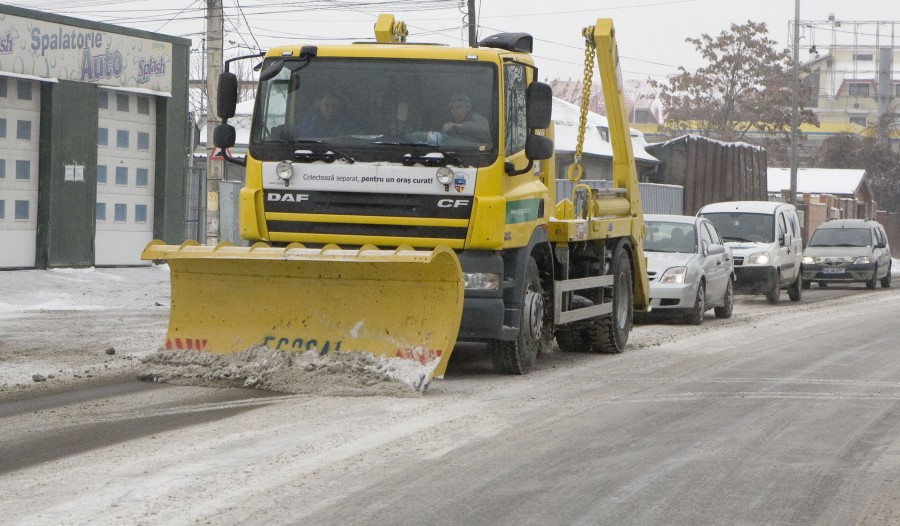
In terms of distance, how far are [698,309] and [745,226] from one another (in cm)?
618

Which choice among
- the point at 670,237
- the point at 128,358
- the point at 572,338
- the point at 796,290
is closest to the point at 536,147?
the point at 572,338

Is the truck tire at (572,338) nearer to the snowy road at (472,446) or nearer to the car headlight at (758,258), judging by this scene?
the snowy road at (472,446)

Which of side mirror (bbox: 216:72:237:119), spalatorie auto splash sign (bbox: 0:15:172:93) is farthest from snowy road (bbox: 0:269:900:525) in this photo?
spalatorie auto splash sign (bbox: 0:15:172:93)

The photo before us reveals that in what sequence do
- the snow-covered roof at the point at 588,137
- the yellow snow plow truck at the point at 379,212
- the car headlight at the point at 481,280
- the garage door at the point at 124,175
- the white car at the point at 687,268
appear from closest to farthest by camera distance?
the yellow snow plow truck at the point at 379,212 → the car headlight at the point at 481,280 → the white car at the point at 687,268 → the garage door at the point at 124,175 → the snow-covered roof at the point at 588,137

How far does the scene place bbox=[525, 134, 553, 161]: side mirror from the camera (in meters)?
10.7

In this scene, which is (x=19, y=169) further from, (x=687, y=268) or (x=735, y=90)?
(x=735, y=90)

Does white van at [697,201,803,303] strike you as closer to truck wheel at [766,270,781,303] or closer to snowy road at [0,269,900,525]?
truck wheel at [766,270,781,303]

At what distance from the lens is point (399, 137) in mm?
10391

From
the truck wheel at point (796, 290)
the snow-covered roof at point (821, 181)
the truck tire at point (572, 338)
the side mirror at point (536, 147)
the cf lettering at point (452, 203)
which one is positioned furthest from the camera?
the snow-covered roof at point (821, 181)

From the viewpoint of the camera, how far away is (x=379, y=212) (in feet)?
33.9

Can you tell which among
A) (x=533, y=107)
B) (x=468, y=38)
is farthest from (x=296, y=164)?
(x=468, y=38)

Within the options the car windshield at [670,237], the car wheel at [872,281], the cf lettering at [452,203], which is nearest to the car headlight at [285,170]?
the cf lettering at [452,203]

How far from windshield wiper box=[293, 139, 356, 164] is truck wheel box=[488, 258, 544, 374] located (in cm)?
174

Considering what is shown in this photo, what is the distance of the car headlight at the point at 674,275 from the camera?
17516mm
